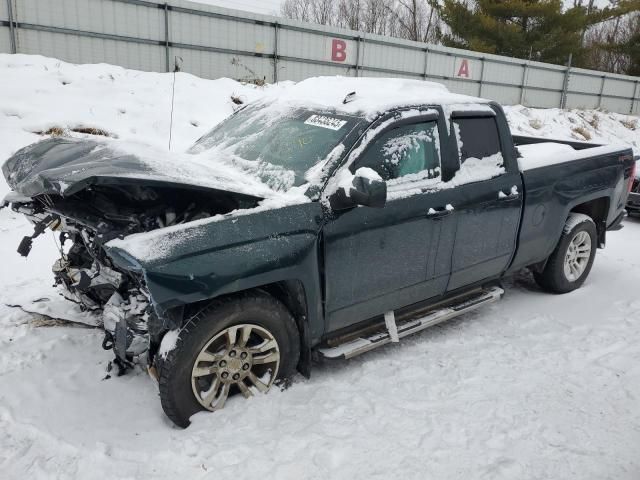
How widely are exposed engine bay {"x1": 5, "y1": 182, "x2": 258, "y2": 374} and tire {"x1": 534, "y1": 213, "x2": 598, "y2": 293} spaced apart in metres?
3.32

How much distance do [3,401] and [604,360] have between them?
13.4 ft

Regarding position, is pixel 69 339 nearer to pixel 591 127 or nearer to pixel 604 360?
pixel 604 360

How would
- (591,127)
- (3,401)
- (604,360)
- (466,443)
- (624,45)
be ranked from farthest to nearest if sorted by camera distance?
(624,45) < (591,127) < (604,360) < (3,401) < (466,443)

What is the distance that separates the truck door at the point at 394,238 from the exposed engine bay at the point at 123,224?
711mm

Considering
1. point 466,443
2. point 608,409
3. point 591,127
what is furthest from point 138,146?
point 591,127

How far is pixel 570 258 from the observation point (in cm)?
525

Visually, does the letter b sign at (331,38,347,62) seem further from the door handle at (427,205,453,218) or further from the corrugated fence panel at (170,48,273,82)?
the door handle at (427,205,453,218)

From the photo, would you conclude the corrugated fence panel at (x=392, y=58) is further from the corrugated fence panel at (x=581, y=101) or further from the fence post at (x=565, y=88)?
the corrugated fence panel at (x=581, y=101)

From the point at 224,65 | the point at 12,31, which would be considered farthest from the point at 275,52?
the point at 12,31

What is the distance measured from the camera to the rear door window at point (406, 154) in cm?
353

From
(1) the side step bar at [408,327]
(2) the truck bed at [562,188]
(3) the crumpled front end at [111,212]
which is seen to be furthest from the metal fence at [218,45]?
(1) the side step bar at [408,327]

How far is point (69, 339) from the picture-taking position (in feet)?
12.7

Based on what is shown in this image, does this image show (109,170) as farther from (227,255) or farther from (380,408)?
(380,408)

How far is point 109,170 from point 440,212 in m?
2.20
